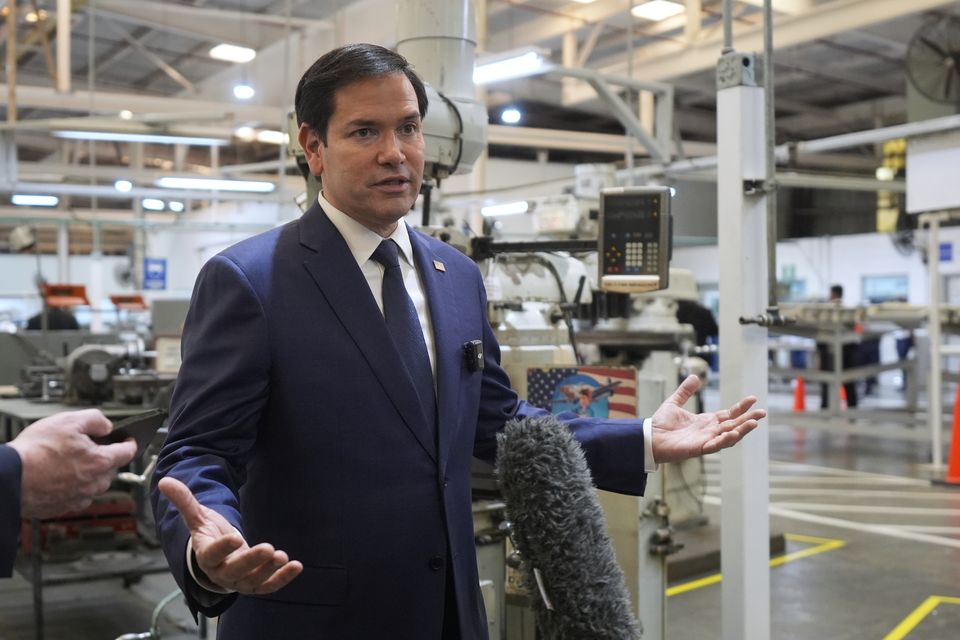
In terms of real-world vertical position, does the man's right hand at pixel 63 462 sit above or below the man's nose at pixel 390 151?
Result: below

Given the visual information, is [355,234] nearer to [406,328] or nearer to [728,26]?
[406,328]

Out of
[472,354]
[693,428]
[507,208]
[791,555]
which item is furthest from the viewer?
[507,208]

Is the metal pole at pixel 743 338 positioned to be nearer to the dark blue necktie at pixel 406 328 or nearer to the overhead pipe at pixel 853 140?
the dark blue necktie at pixel 406 328

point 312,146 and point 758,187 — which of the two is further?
point 758,187

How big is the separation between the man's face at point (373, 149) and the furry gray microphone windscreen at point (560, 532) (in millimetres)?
439

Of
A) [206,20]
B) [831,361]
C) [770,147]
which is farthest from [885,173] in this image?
[770,147]

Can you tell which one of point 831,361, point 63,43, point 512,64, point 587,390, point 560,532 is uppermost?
point 63,43

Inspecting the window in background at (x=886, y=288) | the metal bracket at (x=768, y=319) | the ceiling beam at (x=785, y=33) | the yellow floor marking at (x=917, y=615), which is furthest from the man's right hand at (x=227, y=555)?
the window in background at (x=886, y=288)

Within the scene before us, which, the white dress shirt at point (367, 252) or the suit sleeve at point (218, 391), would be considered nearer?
the suit sleeve at point (218, 391)

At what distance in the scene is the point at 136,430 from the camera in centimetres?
136

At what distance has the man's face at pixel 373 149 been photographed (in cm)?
141

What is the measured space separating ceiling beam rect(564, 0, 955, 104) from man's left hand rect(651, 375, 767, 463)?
5831mm

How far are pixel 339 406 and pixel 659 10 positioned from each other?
7.48m

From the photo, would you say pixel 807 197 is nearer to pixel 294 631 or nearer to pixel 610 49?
pixel 610 49
